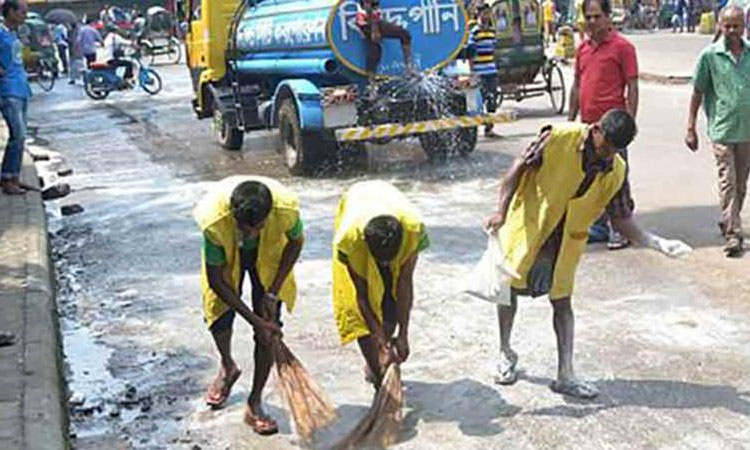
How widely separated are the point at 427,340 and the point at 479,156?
696 centimetres

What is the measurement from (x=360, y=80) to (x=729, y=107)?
16.5 ft

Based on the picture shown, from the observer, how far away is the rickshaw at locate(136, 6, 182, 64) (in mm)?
36156

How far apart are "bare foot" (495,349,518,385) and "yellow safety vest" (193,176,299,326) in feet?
3.85

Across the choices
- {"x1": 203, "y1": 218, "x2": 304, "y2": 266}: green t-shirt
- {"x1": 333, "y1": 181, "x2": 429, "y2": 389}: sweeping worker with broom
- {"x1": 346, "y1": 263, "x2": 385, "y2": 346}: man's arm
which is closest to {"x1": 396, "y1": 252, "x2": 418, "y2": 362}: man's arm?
{"x1": 333, "y1": 181, "x2": 429, "y2": 389}: sweeping worker with broom

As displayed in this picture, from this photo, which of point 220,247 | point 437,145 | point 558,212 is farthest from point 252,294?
point 437,145

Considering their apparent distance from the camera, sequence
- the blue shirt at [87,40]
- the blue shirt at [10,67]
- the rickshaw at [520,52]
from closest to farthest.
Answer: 1. the blue shirt at [10,67]
2. the rickshaw at [520,52]
3. the blue shirt at [87,40]

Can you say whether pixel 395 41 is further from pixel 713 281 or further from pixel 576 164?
pixel 576 164

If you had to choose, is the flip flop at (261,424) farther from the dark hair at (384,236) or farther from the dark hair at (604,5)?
the dark hair at (604,5)

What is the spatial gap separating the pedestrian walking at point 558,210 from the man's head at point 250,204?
1133 mm

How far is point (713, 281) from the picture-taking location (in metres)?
7.34

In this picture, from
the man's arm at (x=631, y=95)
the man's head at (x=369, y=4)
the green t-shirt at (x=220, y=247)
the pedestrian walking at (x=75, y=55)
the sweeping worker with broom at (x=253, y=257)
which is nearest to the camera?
the sweeping worker with broom at (x=253, y=257)

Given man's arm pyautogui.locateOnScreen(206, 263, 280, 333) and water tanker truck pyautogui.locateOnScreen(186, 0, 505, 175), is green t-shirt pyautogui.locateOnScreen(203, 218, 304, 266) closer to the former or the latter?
man's arm pyautogui.locateOnScreen(206, 263, 280, 333)

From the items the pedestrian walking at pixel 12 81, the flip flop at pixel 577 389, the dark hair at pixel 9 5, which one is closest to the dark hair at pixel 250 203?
the flip flop at pixel 577 389

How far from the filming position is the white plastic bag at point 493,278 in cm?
535
